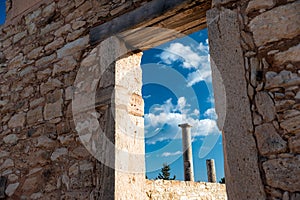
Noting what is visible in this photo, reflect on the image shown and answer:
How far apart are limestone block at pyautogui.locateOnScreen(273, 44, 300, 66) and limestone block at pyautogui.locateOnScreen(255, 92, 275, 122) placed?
230 millimetres

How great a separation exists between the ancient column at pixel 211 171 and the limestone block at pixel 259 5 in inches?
420

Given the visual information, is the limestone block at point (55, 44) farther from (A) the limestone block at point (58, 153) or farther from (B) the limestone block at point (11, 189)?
(B) the limestone block at point (11, 189)

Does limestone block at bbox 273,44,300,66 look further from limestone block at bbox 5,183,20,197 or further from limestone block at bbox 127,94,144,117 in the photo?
limestone block at bbox 5,183,20,197

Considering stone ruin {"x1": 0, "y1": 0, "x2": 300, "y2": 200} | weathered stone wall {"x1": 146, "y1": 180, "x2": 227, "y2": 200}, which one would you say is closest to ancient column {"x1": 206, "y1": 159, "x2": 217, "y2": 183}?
weathered stone wall {"x1": 146, "y1": 180, "x2": 227, "y2": 200}

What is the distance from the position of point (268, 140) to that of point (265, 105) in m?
0.23

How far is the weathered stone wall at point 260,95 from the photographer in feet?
6.09

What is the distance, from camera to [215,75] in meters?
2.23

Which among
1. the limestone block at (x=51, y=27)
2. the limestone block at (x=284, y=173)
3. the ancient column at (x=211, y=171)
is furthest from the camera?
the ancient column at (x=211, y=171)

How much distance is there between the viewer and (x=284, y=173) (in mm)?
1811

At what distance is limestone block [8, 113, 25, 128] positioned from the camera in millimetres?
3395

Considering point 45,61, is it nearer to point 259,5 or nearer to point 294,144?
point 259,5

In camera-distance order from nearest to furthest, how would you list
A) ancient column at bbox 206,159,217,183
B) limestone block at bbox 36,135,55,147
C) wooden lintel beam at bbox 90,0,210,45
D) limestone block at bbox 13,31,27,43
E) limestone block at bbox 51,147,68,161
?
wooden lintel beam at bbox 90,0,210,45, limestone block at bbox 51,147,68,161, limestone block at bbox 36,135,55,147, limestone block at bbox 13,31,27,43, ancient column at bbox 206,159,217,183

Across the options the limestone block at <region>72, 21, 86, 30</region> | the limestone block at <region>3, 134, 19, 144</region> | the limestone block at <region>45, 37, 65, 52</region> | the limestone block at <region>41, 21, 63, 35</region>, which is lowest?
the limestone block at <region>3, 134, 19, 144</region>

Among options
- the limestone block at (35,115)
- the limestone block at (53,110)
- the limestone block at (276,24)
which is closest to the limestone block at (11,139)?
the limestone block at (35,115)
